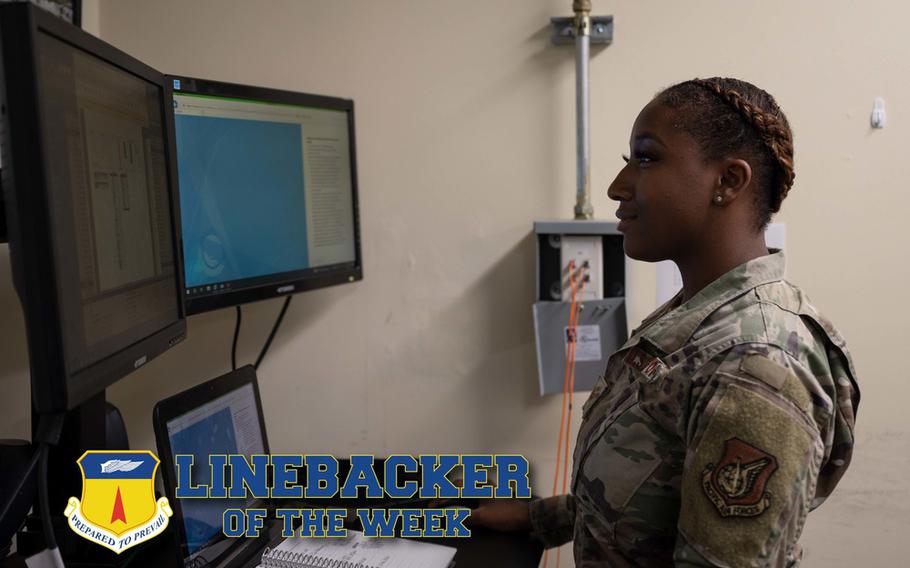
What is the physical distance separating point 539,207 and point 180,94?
737mm

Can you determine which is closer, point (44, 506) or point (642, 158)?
point (44, 506)

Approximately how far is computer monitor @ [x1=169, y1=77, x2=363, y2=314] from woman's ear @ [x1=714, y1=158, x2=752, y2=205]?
79 centimetres

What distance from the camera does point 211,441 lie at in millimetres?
1084

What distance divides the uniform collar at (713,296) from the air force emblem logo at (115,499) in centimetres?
70

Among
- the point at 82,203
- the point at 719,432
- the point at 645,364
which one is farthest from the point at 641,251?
the point at 82,203

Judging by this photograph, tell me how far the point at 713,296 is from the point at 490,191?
2.41ft

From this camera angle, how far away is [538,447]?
1.60m

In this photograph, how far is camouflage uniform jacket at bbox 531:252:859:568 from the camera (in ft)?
2.44

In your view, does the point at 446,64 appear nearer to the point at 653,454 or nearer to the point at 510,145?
the point at 510,145

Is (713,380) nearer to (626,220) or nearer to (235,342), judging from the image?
(626,220)

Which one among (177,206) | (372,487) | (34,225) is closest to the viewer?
(34,225)

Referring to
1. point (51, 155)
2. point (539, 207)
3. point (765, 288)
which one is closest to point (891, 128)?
point (539, 207)

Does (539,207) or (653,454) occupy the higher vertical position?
(539,207)

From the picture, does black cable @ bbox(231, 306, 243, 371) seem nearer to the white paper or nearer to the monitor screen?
the monitor screen
